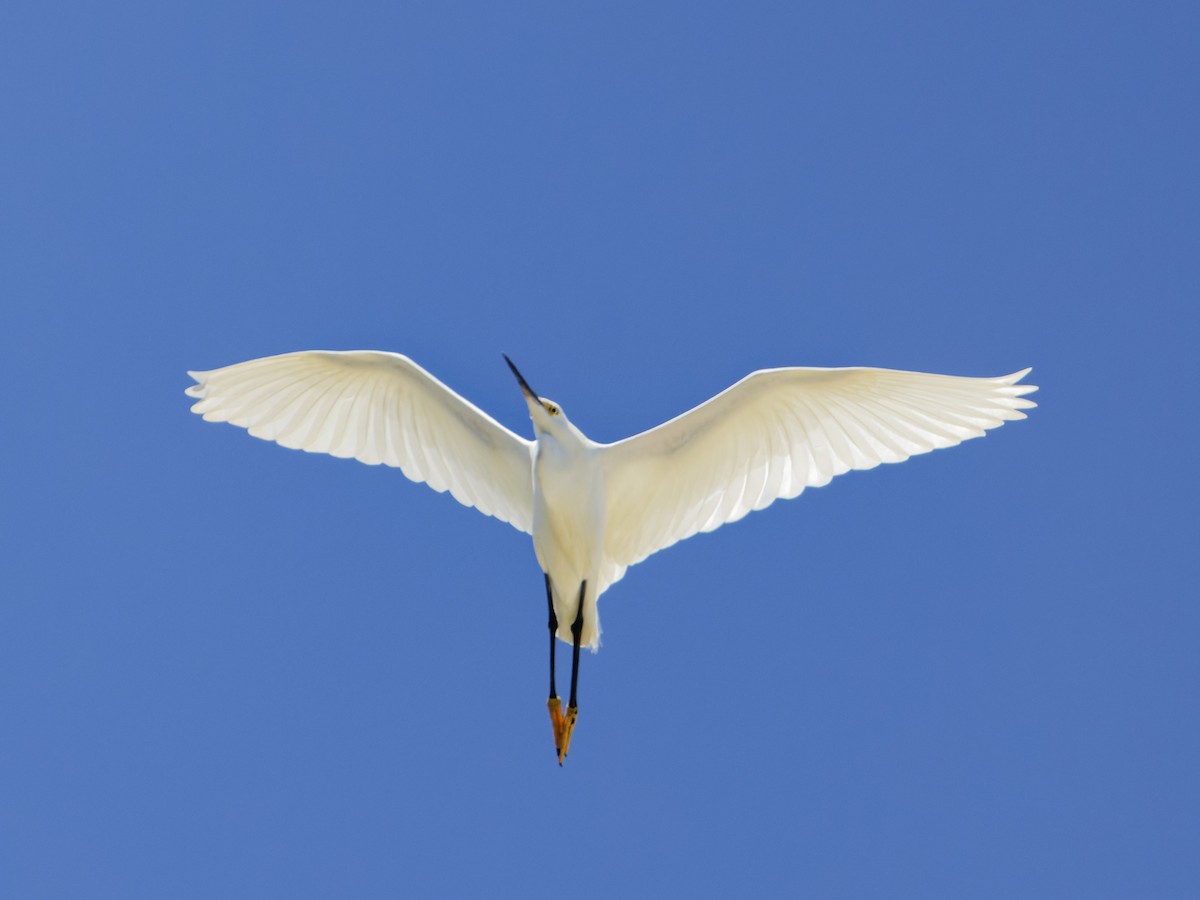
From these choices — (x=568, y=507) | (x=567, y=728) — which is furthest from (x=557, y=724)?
(x=568, y=507)

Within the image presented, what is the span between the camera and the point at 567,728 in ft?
40.5

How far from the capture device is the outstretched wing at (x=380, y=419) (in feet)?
40.4

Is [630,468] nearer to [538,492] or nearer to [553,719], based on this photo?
[538,492]

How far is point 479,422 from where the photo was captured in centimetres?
1234

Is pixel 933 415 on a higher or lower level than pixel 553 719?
higher

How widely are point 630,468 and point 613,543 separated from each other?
700 millimetres

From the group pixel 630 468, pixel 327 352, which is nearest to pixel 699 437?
pixel 630 468

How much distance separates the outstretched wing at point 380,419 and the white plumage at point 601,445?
1 cm

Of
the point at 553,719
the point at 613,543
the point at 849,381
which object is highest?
the point at 849,381

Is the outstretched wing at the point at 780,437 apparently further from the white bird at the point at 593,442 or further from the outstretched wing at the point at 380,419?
the outstretched wing at the point at 380,419

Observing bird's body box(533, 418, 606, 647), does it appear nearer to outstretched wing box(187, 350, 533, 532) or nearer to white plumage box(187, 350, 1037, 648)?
white plumage box(187, 350, 1037, 648)

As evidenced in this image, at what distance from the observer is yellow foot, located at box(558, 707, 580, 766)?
1230 cm

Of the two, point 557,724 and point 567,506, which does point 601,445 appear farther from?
point 557,724

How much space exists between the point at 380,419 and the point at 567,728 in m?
2.67
